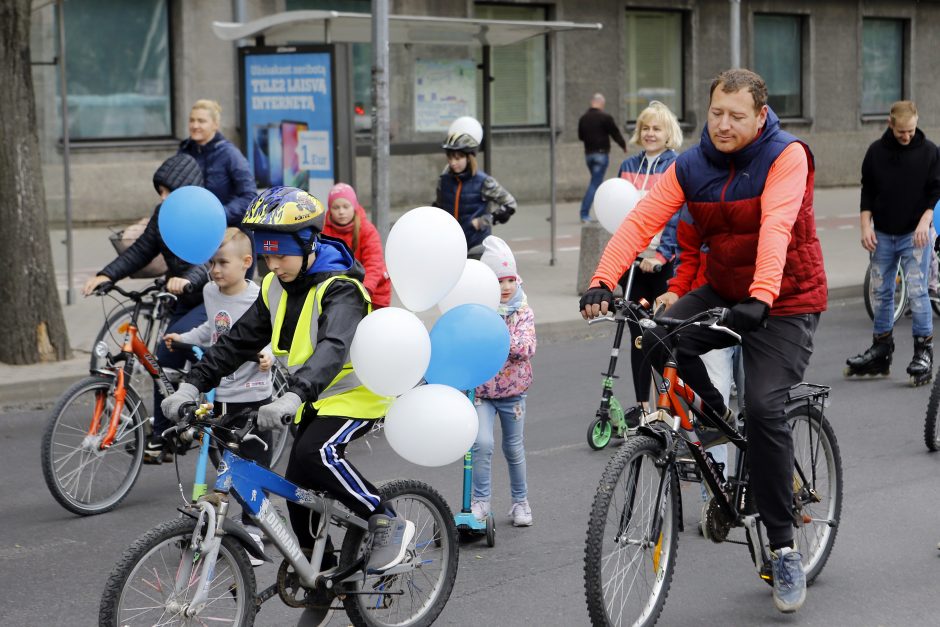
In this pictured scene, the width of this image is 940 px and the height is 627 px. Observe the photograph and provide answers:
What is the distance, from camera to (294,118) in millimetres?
12820

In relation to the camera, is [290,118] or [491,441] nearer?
[491,441]

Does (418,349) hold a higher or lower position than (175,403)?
higher

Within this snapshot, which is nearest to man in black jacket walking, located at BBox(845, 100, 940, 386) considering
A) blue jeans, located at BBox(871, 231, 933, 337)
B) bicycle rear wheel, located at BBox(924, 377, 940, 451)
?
blue jeans, located at BBox(871, 231, 933, 337)

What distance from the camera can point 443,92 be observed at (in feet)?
52.4

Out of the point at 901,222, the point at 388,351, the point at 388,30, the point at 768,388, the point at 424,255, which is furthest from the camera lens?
the point at 388,30

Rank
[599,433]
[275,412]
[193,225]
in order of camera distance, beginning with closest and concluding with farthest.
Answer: [275,412] → [193,225] → [599,433]

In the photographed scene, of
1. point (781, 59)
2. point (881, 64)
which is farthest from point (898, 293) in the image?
point (881, 64)

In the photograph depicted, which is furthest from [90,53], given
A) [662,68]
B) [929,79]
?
[929,79]

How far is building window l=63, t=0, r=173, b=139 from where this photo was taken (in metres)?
19.8

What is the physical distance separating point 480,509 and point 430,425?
1.52 meters

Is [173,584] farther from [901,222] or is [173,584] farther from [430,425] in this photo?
[901,222]

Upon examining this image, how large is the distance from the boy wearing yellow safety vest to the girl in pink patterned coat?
1346 mm

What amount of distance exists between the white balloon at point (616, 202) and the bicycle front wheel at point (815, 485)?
9.05 feet

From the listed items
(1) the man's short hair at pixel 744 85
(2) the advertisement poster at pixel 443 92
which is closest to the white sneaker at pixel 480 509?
(1) the man's short hair at pixel 744 85
